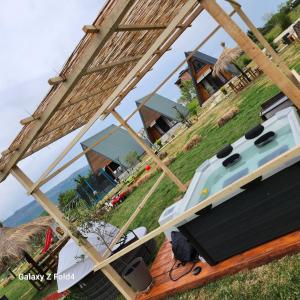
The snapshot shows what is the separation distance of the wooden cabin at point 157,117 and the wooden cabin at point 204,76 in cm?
342

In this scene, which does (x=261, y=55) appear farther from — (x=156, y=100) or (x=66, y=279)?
(x=156, y=100)

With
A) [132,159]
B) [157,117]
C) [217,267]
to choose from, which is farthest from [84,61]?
[157,117]

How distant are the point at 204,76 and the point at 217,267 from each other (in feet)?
85.8

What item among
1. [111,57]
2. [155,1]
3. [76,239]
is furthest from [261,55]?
[76,239]

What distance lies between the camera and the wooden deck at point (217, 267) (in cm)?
356

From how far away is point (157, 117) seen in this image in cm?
3209

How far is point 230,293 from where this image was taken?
361cm

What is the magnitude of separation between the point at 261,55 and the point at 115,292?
15.8 feet

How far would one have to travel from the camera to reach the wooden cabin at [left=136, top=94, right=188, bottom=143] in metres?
31.8

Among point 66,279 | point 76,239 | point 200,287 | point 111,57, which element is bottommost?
point 200,287

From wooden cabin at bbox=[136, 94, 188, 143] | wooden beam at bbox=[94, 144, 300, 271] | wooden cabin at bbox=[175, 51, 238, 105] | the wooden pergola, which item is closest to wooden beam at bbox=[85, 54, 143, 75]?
the wooden pergola

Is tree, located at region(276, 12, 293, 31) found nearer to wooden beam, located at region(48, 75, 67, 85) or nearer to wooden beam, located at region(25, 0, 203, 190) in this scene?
wooden beam, located at region(25, 0, 203, 190)

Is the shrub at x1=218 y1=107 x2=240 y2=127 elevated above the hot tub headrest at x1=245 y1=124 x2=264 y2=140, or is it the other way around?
the hot tub headrest at x1=245 y1=124 x2=264 y2=140

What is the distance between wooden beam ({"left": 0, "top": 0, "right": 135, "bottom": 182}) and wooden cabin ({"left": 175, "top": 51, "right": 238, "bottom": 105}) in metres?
24.9
